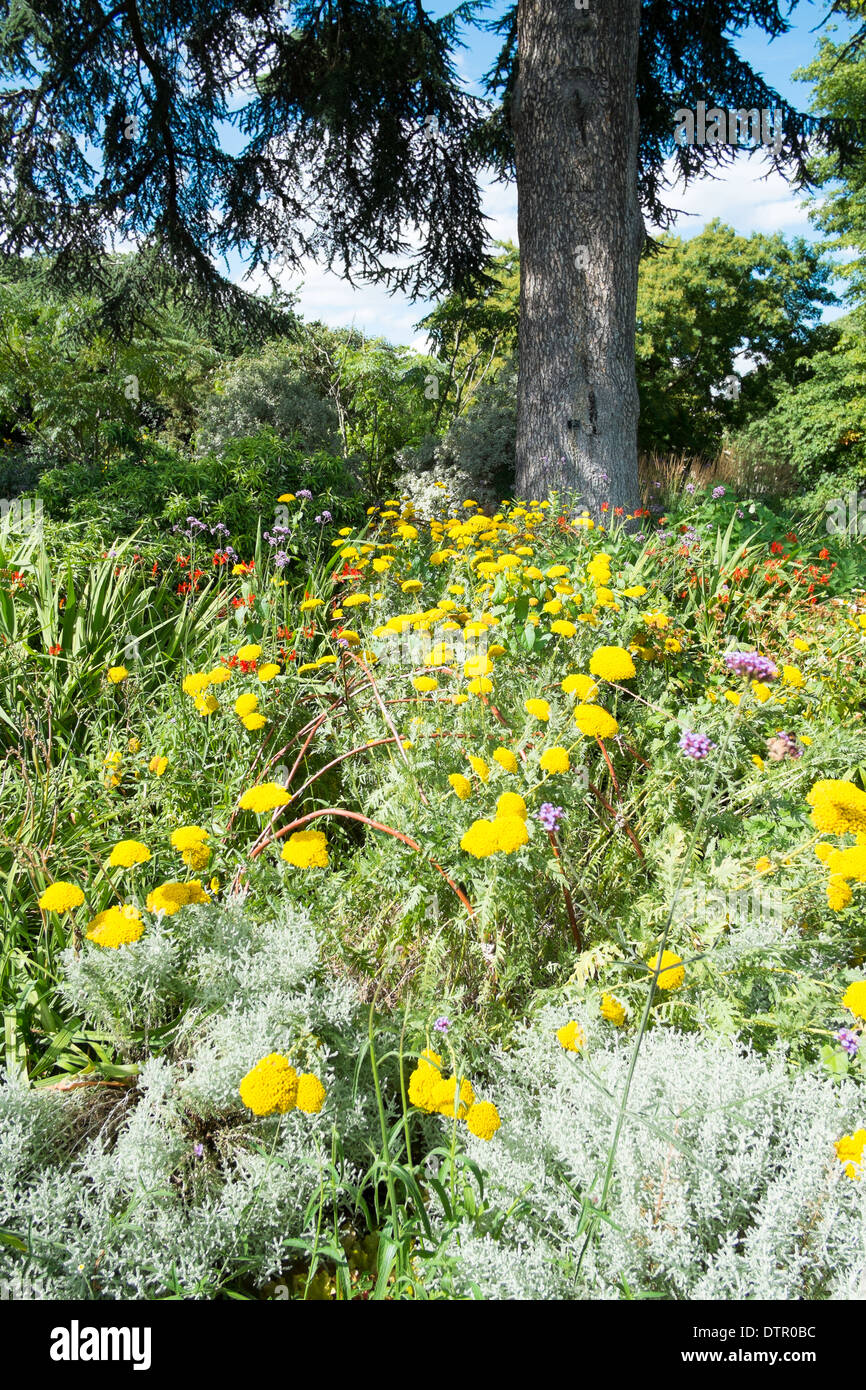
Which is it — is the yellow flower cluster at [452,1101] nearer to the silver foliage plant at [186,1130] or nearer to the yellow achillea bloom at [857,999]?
the silver foliage plant at [186,1130]

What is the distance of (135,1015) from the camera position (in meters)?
1.80

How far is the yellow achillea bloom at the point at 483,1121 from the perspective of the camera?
123 cm

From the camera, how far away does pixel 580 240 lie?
5590 mm

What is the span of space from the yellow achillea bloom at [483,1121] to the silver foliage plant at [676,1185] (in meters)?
0.19

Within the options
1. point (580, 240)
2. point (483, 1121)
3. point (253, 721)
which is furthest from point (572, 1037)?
point (580, 240)

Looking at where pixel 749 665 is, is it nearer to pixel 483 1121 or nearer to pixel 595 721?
pixel 595 721

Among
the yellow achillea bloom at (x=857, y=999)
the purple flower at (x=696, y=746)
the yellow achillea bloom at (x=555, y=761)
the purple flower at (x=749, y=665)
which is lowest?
the yellow achillea bloom at (x=857, y=999)

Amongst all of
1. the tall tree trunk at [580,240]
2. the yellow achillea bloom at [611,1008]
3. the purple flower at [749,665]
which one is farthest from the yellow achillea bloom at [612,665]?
the tall tree trunk at [580,240]

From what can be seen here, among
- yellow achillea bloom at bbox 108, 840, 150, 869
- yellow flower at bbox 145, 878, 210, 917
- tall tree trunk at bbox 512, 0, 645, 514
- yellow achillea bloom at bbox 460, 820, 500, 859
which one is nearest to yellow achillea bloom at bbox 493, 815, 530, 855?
yellow achillea bloom at bbox 460, 820, 500, 859

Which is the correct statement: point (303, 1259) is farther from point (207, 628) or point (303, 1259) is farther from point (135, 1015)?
point (207, 628)

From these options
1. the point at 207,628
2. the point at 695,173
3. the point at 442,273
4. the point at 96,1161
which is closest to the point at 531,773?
the point at 96,1161

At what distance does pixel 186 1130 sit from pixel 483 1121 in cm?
69

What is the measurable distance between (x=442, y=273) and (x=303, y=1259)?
8.65 meters
